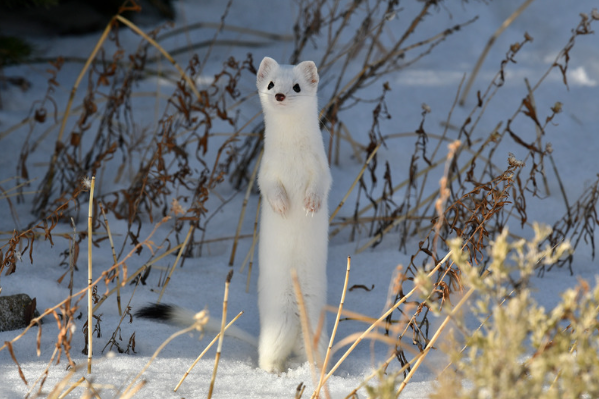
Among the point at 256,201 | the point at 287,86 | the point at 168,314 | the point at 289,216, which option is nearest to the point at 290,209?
the point at 289,216

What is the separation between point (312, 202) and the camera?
1.95m

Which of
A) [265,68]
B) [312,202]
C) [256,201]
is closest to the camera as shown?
[312,202]

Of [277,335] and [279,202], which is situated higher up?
[279,202]

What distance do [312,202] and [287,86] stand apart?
1.23ft

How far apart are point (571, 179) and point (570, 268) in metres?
0.81

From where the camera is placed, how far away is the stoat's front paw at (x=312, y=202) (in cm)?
195

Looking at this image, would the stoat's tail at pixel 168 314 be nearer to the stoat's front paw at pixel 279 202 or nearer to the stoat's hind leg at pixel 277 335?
the stoat's hind leg at pixel 277 335

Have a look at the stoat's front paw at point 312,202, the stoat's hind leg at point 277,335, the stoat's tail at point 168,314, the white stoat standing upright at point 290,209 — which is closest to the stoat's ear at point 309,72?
the white stoat standing upright at point 290,209

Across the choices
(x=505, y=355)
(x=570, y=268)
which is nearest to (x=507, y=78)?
(x=570, y=268)

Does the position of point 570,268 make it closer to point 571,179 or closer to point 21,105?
point 571,179

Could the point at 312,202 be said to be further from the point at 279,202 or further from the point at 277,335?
the point at 277,335

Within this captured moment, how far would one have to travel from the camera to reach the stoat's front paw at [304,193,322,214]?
1.95 metres

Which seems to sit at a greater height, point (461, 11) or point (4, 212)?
point (461, 11)

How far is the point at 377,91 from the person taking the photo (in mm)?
3850
